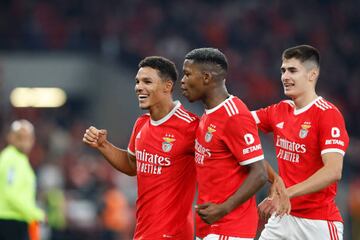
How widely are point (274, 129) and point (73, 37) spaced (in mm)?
16476

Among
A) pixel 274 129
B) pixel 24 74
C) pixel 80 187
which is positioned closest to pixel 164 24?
pixel 24 74

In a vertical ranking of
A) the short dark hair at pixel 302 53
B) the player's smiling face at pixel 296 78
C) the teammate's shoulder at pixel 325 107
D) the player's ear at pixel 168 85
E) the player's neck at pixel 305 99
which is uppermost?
the short dark hair at pixel 302 53

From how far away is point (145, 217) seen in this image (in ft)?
26.1

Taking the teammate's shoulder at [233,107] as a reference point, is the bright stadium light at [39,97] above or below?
above

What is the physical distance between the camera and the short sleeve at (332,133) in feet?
25.8

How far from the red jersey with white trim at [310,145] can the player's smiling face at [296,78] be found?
14cm

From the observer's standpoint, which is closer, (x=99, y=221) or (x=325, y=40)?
(x=99, y=221)

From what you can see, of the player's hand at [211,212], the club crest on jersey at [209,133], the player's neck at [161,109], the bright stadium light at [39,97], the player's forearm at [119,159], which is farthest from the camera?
the bright stadium light at [39,97]

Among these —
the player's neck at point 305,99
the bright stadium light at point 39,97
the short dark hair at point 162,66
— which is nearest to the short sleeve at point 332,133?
the player's neck at point 305,99

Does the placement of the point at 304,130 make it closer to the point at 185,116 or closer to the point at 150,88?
the point at 185,116

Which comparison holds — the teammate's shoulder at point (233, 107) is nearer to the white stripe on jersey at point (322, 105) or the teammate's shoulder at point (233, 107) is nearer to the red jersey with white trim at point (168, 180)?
the red jersey with white trim at point (168, 180)

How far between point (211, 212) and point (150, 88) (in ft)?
4.32

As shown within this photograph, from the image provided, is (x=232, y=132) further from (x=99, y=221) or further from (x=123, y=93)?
(x=123, y=93)

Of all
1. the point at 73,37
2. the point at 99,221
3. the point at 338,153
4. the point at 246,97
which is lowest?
the point at 99,221
